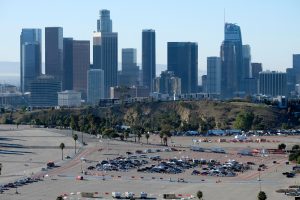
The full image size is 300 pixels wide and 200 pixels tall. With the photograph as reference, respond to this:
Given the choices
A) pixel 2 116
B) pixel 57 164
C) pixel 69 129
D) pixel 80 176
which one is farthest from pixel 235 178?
pixel 2 116

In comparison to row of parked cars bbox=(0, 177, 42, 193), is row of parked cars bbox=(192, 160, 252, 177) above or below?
above

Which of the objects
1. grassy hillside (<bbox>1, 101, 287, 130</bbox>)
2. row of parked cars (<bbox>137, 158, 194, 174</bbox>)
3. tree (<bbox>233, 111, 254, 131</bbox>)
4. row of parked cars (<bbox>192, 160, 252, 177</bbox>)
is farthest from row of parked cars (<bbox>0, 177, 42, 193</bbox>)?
tree (<bbox>233, 111, 254, 131</bbox>)

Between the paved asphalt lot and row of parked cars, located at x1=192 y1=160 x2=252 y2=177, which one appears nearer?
the paved asphalt lot

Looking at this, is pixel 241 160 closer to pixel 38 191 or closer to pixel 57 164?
pixel 57 164

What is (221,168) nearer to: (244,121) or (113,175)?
(113,175)

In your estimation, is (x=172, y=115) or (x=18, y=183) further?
(x=172, y=115)

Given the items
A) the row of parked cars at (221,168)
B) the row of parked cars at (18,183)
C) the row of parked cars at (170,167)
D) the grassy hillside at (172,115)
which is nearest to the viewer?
the row of parked cars at (18,183)

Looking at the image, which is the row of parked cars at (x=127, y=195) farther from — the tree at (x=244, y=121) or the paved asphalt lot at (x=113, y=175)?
the tree at (x=244, y=121)

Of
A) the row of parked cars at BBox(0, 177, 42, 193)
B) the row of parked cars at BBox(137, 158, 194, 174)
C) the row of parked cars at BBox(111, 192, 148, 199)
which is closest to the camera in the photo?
the row of parked cars at BBox(111, 192, 148, 199)

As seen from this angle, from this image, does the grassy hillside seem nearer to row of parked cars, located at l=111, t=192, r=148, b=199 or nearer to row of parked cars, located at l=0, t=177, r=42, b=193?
row of parked cars, located at l=0, t=177, r=42, b=193

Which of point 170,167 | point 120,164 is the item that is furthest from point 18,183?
point 170,167

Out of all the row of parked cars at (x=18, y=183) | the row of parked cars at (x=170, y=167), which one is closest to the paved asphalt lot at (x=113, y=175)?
the row of parked cars at (x=18, y=183)
